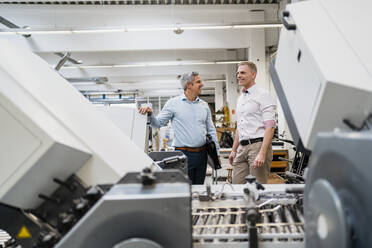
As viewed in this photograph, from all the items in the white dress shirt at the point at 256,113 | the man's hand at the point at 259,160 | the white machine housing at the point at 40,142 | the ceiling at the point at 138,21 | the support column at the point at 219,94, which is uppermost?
the support column at the point at 219,94

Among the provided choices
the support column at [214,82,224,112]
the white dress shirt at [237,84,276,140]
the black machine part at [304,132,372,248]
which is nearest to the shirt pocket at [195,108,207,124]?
the white dress shirt at [237,84,276,140]

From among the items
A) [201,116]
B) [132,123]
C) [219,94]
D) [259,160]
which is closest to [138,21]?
[201,116]

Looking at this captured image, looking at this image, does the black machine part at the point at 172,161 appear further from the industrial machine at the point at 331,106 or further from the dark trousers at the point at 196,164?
the industrial machine at the point at 331,106

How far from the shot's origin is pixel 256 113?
6.57 feet

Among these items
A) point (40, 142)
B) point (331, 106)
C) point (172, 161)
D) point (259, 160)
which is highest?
point (259, 160)

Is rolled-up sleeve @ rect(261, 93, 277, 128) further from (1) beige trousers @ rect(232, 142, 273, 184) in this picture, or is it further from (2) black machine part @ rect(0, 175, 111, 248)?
(2) black machine part @ rect(0, 175, 111, 248)

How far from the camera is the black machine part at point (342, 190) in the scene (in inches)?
15.7

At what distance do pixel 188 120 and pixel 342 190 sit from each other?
1.87m

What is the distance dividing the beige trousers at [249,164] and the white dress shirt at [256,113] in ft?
0.30

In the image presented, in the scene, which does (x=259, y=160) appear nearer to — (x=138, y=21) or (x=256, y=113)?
(x=256, y=113)

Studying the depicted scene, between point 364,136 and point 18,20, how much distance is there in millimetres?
5758

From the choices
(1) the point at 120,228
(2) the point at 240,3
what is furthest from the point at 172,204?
(2) the point at 240,3

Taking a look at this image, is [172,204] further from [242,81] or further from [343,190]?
[242,81]

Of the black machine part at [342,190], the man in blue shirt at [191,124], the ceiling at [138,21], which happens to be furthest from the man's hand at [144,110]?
the ceiling at [138,21]
